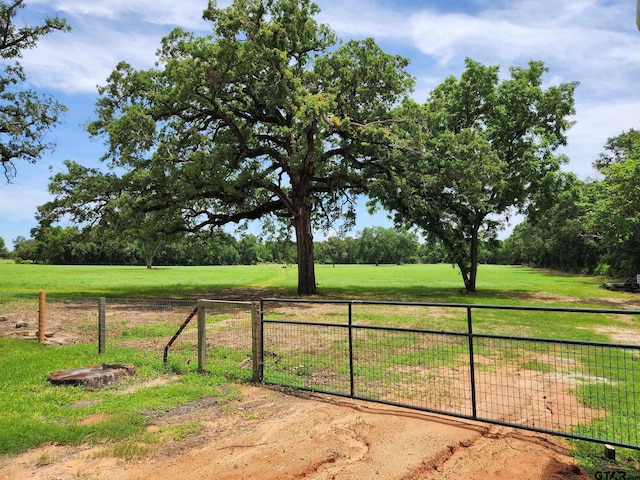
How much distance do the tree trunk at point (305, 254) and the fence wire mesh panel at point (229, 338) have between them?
9808 millimetres

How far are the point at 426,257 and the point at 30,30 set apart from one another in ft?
499

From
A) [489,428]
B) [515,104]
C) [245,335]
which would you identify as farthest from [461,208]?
[489,428]

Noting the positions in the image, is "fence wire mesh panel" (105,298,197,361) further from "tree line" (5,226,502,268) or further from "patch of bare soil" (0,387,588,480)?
"tree line" (5,226,502,268)

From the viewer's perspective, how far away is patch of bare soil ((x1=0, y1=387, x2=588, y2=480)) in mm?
4359

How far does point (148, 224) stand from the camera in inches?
990

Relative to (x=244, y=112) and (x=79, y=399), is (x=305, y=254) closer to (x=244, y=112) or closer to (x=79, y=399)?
(x=244, y=112)

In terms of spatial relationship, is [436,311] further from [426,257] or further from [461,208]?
[426,257]

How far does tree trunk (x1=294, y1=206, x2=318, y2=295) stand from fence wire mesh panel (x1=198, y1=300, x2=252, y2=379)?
32.2 ft

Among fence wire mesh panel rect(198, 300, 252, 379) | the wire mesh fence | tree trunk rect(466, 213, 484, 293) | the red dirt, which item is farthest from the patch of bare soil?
tree trunk rect(466, 213, 484, 293)

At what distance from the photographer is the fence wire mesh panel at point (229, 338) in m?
8.09

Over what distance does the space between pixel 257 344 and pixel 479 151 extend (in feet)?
65.8

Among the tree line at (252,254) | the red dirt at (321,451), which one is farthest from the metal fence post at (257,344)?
the tree line at (252,254)

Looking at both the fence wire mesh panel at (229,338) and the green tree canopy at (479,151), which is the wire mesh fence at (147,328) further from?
the green tree canopy at (479,151)

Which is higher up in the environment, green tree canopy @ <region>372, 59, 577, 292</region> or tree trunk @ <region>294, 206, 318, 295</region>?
green tree canopy @ <region>372, 59, 577, 292</region>
